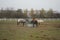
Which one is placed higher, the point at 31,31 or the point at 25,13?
the point at 25,13

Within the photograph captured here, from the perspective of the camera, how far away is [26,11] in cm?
134

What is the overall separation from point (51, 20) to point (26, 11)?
1.06 feet

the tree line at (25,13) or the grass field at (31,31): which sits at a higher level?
the tree line at (25,13)

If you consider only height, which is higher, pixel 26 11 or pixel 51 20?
pixel 26 11

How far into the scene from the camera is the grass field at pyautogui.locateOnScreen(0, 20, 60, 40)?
1295 millimetres

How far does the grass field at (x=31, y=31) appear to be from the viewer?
51.0 inches

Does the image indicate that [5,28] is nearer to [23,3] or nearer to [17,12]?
[17,12]

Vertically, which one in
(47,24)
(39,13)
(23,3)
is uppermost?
(23,3)

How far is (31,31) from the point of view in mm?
1312

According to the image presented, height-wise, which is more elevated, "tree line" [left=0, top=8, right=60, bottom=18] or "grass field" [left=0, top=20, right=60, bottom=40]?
"tree line" [left=0, top=8, right=60, bottom=18]

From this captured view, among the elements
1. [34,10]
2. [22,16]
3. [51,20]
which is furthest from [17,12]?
[51,20]

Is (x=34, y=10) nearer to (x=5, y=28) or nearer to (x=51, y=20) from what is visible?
(x=51, y=20)

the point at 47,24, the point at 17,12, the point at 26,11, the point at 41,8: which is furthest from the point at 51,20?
the point at 17,12

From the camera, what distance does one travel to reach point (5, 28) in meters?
1.31
